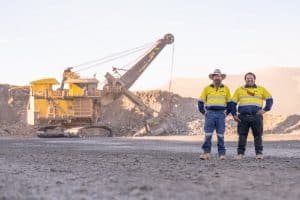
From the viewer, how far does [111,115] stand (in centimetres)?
6112

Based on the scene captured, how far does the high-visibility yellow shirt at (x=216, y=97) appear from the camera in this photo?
1226 centimetres

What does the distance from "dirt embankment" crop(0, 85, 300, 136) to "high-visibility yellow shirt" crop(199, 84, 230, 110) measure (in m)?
36.7

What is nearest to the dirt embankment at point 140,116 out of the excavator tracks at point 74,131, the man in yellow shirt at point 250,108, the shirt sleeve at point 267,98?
the excavator tracks at point 74,131

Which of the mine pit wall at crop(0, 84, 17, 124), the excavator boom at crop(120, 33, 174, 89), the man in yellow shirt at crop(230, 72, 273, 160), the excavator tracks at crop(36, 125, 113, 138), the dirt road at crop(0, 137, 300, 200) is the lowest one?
the dirt road at crop(0, 137, 300, 200)

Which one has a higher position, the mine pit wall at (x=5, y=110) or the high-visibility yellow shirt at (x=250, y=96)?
the mine pit wall at (x=5, y=110)

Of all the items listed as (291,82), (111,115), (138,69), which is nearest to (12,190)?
(138,69)

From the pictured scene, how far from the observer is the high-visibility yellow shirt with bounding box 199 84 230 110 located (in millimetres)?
12258

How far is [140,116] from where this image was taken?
56.8 m

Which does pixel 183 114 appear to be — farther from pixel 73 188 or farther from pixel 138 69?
pixel 73 188

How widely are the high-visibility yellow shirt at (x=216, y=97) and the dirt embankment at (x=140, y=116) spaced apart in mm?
36712

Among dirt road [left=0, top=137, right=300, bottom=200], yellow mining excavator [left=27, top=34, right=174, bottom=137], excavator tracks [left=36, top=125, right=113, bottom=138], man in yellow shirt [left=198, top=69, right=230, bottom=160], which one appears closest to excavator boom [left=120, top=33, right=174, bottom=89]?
yellow mining excavator [left=27, top=34, right=174, bottom=137]

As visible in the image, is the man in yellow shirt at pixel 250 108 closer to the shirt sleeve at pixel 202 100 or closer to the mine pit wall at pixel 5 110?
the shirt sleeve at pixel 202 100

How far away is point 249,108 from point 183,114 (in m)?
49.2

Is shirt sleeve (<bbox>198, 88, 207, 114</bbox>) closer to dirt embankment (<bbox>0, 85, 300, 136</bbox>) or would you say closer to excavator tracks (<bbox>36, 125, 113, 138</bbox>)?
excavator tracks (<bbox>36, 125, 113, 138</bbox>)
